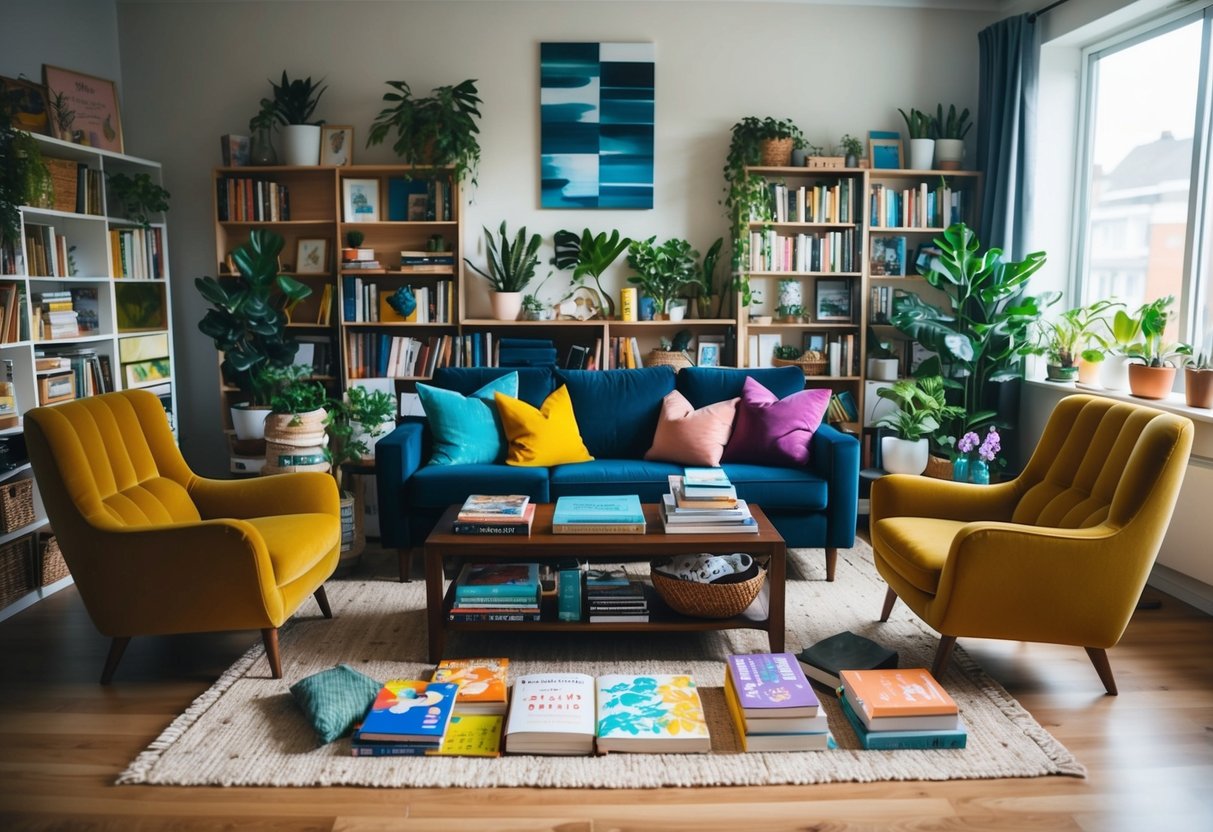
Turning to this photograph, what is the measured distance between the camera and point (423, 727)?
2408mm

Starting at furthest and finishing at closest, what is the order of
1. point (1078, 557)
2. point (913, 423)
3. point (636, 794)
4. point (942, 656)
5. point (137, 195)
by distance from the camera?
point (137, 195) < point (913, 423) < point (942, 656) < point (1078, 557) < point (636, 794)

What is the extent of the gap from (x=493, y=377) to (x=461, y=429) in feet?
1.43

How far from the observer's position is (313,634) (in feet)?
10.5

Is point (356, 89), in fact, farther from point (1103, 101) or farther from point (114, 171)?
point (1103, 101)

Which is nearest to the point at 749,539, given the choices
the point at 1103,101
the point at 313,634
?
the point at 313,634

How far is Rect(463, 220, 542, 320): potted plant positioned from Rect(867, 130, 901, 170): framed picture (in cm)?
201

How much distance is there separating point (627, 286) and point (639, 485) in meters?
1.95

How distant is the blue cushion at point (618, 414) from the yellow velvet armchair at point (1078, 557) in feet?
5.02

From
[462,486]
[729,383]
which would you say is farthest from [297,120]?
[729,383]

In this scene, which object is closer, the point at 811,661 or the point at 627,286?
the point at 811,661

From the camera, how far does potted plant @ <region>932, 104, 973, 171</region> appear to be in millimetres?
5172

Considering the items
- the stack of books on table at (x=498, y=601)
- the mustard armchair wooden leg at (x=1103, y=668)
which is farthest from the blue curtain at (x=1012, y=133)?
the stack of books on table at (x=498, y=601)

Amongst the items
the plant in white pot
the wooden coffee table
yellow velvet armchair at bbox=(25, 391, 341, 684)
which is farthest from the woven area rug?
the plant in white pot

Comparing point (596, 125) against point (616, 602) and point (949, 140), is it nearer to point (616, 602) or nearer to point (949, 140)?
point (949, 140)
